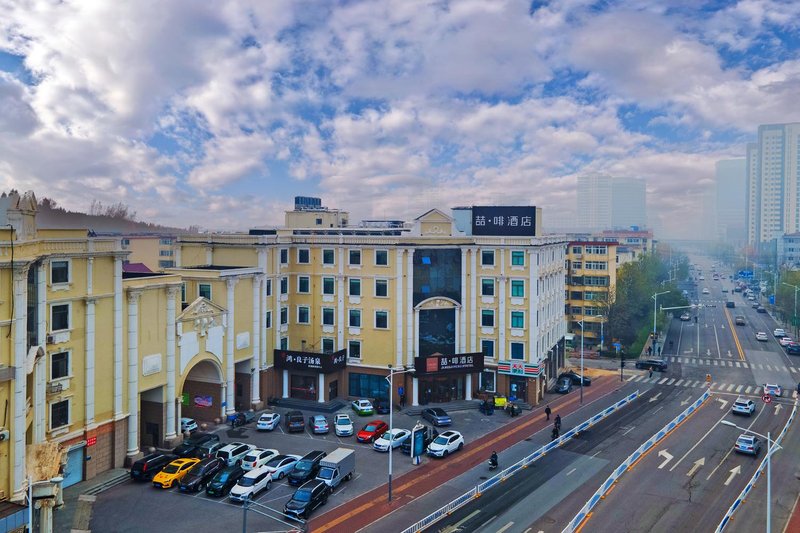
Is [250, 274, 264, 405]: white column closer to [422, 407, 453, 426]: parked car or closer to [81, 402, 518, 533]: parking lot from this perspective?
[81, 402, 518, 533]: parking lot

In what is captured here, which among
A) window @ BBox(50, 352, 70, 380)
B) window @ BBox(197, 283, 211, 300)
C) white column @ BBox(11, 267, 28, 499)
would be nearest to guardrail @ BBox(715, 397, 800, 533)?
white column @ BBox(11, 267, 28, 499)

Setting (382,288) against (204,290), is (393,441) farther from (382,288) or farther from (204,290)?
(204,290)

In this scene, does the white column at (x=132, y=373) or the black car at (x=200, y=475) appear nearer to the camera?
the black car at (x=200, y=475)

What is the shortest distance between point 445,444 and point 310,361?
19820mm

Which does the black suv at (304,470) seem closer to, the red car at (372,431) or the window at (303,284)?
the red car at (372,431)

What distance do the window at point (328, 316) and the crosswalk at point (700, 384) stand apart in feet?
130

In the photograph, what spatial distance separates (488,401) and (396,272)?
1657 cm

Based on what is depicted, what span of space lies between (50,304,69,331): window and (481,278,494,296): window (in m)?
39.6

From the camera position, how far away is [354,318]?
6369cm

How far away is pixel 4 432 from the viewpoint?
102ft

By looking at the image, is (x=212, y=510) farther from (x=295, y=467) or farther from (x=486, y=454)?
(x=486, y=454)

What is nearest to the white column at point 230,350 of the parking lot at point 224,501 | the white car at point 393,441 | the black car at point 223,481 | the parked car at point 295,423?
the parking lot at point 224,501

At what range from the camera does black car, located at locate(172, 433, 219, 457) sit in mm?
44312

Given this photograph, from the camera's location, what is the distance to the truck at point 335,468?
39.1 m
